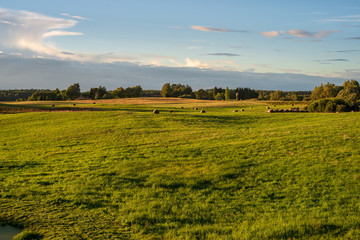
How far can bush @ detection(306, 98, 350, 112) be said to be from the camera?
44281 mm

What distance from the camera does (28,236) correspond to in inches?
359

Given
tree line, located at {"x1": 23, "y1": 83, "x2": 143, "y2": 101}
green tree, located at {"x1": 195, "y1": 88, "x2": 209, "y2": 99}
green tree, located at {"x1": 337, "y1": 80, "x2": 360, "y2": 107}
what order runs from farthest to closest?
green tree, located at {"x1": 195, "y1": 88, "x2": 209, "y2": 99} → tree line, located at {"x1": 23, "y1": 83, "x2": 143, "y2": 101} → green tree, located at {"x1": 337, "y1": 80, "x2": 360, "y2": 107}

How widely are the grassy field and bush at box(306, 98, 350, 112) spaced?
2142 centimetres

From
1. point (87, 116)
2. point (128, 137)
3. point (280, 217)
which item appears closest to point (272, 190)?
point (280, 217)

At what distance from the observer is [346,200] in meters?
11.8

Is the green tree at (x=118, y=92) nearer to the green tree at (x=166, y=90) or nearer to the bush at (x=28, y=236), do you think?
the green tree at (x=166, y=90)

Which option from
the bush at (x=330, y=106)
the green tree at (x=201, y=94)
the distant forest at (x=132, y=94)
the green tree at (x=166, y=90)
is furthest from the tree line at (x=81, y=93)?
the bush at (x=330, y=106)

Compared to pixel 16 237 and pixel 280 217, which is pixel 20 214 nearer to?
pixel 16 237

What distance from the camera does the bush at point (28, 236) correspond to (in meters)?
8.99

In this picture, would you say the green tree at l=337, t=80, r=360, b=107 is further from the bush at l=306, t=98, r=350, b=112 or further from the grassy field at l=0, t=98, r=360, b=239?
the grassy field at l=0, t=98, r=360, b=239

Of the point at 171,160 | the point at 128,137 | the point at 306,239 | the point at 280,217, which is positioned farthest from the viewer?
the point at 128,137

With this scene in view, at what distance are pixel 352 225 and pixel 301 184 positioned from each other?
439cm

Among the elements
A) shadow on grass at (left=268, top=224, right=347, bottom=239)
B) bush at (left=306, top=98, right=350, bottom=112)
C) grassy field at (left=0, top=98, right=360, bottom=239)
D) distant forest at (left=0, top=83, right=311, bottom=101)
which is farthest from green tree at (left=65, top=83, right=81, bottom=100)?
Answer: shadow on grass at (left=268, top=224, right=347, bottom=239)

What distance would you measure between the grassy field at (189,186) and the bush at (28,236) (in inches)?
7.8
